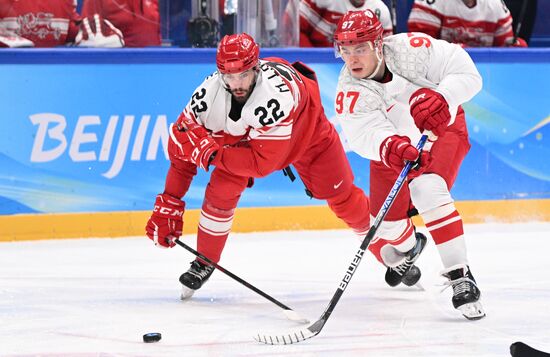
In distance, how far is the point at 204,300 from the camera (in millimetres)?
4062

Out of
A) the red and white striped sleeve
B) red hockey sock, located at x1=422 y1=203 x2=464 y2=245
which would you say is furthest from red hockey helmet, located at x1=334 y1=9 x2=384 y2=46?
the red and white striped sleeve

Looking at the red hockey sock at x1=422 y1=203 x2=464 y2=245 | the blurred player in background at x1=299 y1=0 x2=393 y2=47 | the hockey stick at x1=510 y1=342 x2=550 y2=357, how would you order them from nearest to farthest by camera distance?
the hockey stick at x1=510 y1=342 x2=550 y2=357 < the red hockey sock at x1=422 y1=203 x2=464 y2=245 < the blurred player in background at x1=299 y1=0 x2=393 y2=47

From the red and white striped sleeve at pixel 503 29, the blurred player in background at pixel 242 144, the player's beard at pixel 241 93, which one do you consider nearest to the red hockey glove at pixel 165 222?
the blurred player in background at pixel 242 144

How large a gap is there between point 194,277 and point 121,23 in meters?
1.82

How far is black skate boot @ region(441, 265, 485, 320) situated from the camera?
3.62m

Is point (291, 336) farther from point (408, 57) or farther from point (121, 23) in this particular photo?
point (121, 23)

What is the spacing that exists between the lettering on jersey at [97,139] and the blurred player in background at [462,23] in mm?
1547

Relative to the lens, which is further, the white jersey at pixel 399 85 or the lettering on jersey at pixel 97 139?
the lettering on jersey at pixel 97 139

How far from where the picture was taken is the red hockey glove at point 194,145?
368 centimetres

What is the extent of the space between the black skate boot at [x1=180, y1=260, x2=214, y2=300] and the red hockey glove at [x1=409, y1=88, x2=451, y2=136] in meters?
1.01

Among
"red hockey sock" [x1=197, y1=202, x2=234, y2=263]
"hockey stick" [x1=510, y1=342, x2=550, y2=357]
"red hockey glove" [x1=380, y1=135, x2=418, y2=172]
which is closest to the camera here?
"hockey stick" [x1=510, y1=342, x2=550, y2=357]

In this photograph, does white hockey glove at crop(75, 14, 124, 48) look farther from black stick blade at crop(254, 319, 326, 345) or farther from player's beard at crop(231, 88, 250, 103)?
black stick blade at crop(254, 319, 326, 345)

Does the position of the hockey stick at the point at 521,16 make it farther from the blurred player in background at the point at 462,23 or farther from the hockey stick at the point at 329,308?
the hockey stick at the point at 329,308

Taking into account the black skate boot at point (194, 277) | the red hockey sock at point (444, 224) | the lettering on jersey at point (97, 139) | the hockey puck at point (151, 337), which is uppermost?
the red hockey sock at point (444, 224)
